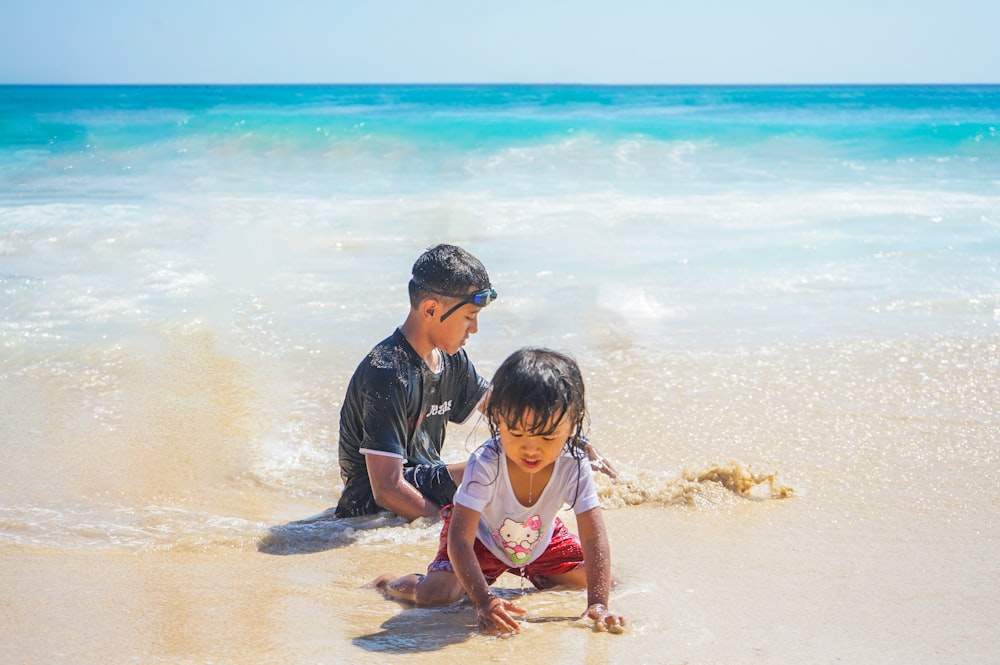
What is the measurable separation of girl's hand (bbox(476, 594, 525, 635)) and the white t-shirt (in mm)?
235

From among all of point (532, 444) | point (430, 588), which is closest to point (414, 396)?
point (430, 588)

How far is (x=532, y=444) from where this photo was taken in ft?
7.97

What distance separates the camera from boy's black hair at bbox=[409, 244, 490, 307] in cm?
325

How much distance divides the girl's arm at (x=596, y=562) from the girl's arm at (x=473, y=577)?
0.63 feet

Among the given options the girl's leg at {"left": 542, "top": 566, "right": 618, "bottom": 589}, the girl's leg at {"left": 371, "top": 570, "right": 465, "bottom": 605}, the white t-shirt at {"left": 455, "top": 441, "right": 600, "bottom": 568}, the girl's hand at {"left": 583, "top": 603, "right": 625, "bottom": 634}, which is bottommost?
the girl's leg at {"left": 542, "top": 566, "right": 618, "bottom": 589}

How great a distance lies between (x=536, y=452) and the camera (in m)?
2.44

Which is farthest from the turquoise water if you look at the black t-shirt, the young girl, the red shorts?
the young girl

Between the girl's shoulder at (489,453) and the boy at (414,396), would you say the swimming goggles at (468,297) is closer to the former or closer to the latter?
the boy at (414,396)

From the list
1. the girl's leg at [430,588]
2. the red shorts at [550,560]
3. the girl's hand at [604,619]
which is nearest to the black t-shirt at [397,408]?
the red shorts at [550,560]

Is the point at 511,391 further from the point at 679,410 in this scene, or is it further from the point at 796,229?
the point at 796,229

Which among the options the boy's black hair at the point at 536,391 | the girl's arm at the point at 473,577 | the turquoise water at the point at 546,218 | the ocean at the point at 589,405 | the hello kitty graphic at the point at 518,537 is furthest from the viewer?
the turquoise water at the point at 546,218

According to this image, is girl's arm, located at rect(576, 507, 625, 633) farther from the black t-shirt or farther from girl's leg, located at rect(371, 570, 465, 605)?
the black t-shirt

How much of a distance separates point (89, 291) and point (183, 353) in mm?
1829

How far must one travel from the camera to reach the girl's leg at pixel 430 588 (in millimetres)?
2676
